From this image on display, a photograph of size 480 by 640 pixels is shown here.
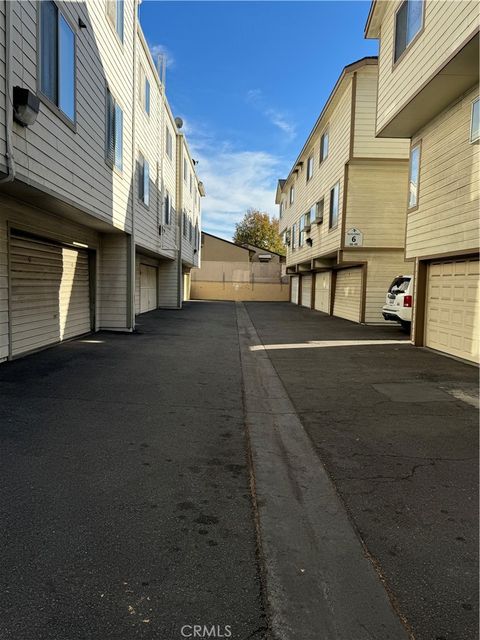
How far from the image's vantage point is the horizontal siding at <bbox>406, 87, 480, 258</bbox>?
8.29 m

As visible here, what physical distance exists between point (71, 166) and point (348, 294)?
43.0 feet

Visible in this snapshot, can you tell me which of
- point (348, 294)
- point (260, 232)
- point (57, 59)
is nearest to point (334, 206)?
point (348, 294)

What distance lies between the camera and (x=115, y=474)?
361 cm

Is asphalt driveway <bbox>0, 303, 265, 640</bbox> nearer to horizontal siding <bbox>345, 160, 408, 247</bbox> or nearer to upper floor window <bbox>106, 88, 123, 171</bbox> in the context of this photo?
upper floor window <bbox>106, 88, 123, 171</bbox>

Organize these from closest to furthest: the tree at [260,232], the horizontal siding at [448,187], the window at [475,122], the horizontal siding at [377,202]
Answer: the window at [475,122]
the horizontal siding at [448,187]
the horizontal siding at [377,202]
the tree at [260,232]

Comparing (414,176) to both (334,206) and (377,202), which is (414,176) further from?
(334,206)

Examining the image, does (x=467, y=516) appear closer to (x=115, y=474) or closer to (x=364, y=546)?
(x=364, y=546)

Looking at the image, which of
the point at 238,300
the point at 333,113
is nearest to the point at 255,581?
the point at 333,113

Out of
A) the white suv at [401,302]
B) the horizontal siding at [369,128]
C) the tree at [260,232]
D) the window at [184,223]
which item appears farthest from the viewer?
the tree at [260,232]

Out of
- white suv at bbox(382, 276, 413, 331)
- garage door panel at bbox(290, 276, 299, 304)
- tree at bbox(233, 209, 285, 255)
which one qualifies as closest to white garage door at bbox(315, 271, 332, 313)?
white suv at bbox(382, 276, 413, 331)

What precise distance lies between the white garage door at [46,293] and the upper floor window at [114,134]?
2.40 m

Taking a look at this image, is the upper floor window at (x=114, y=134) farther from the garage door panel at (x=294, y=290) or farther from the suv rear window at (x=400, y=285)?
the garage door panel at (x=294, y=290)

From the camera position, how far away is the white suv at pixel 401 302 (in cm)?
1288

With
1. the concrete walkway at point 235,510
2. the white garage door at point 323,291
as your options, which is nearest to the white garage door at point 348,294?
the white garage door at point 323,291
